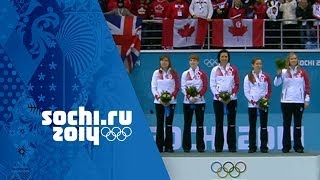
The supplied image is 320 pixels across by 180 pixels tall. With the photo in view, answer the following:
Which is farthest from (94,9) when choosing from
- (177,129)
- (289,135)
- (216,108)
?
(177,129)

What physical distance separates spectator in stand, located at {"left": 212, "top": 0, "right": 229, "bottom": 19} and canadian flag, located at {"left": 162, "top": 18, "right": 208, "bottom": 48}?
20.8 inches

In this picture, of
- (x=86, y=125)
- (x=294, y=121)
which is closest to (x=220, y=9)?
(x=294, y=121)

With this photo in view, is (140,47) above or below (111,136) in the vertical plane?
above

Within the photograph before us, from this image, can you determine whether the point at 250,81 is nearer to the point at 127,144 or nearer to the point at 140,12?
the point at 127,144

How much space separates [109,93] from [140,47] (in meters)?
6.10

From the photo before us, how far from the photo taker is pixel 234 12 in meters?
21.6

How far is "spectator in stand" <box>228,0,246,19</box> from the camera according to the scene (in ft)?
70.7

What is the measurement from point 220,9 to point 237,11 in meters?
0.41

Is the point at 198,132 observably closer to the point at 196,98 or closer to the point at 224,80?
the point at 196,98

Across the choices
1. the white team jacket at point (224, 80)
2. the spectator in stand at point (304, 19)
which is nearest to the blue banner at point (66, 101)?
the white team jacket at point (224, 80)

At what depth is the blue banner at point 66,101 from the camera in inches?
611

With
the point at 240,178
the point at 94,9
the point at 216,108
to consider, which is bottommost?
the point at 240,178

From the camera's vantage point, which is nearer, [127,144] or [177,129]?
[127,144]

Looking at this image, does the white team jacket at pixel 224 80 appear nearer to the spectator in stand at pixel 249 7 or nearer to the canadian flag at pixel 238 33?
the canadian flag at pixel 238 33
